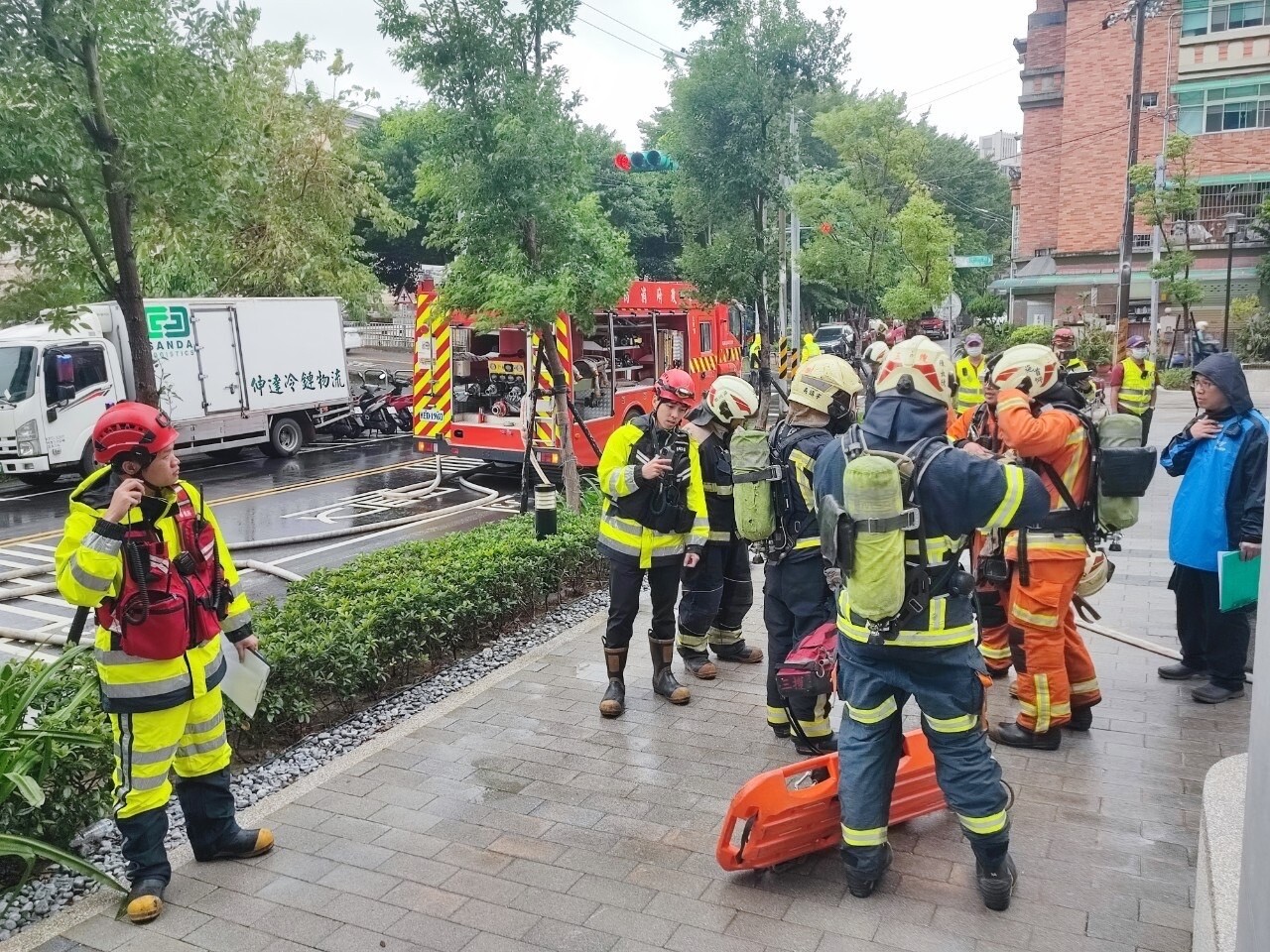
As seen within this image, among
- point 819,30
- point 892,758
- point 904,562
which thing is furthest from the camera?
point 819,30

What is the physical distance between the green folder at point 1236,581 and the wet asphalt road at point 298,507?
7034 mm

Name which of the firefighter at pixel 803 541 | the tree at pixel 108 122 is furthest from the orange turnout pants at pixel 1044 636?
the tree at pixel 108 122

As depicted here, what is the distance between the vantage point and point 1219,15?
3353cm

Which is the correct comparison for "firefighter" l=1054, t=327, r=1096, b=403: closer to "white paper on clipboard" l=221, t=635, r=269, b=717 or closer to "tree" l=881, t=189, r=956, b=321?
"white paper on clipboard" l=221, t=635, r=269, b=717

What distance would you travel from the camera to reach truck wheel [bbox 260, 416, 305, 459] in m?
17.4

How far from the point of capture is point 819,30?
12.3 metres

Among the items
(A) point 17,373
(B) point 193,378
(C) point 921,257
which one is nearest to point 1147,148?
(C) point 921,257

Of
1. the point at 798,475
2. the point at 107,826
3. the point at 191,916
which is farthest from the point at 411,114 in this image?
the point at 191,916

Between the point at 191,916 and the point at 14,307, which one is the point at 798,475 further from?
the point at 14,307

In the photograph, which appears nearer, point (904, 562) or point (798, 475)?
point (904, 562)

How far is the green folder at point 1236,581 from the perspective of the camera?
495cm

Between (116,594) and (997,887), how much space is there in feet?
10.6

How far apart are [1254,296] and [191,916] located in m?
37.8

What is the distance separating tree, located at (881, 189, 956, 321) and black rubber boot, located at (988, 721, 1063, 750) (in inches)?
864
